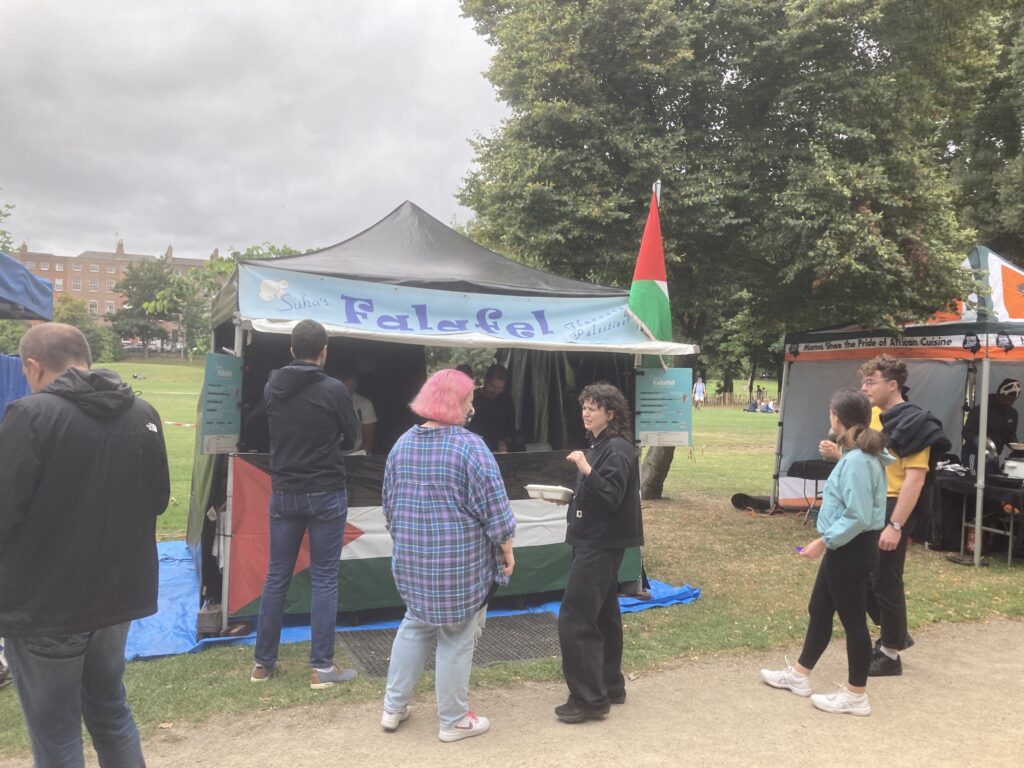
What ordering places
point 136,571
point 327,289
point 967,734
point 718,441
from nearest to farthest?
point 136,571, point 967,734, point 327,289, point 718,441

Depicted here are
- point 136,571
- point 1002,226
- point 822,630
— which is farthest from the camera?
point 1002,226

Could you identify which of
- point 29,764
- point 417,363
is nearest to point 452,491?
Answer: point 29,764

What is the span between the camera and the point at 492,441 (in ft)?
23.4

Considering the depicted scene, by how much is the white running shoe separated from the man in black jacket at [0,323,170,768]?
3181 mm

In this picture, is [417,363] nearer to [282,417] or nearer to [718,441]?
[282,417]

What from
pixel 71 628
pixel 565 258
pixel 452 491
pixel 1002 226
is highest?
pixel 1002 226

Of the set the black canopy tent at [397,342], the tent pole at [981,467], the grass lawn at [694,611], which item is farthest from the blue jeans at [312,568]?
the tent pole at [981,467]

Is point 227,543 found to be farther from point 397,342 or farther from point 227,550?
point 397,342

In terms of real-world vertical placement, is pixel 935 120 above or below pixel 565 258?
above

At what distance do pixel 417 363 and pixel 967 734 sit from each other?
5.84 m

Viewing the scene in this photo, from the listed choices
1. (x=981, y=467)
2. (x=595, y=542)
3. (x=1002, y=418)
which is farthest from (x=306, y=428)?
(x=1002, y=418)

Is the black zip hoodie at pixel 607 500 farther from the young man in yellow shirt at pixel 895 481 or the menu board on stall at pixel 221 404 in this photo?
the menu board on stall at pixel 221 404

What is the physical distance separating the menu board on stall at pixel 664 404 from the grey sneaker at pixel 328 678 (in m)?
3.03

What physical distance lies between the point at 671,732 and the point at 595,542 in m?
0.96
